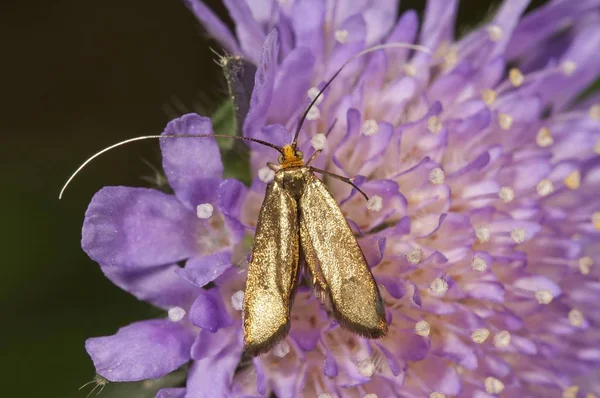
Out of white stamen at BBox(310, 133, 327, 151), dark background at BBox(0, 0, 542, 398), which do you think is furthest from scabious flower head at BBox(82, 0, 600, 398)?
dark background at BBox(0, 0, 542, 398)

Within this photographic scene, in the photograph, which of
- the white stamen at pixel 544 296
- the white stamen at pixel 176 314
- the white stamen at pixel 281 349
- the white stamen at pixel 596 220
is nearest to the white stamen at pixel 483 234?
the white stamen at pixel 544 296

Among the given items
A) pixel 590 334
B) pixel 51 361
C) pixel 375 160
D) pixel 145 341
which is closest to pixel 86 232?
pixel 145 341

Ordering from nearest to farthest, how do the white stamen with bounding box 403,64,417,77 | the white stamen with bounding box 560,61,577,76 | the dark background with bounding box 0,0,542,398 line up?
the white stamen with bounding box 403,64,417,77
the white stamen with bounding box 560,61,577,76
the dark background with bounding box 0,0,542,398

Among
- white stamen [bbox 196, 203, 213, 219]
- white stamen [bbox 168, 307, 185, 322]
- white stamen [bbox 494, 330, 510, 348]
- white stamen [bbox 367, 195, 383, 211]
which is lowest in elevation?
white stamen [bbox 494, 330, 510, 348]

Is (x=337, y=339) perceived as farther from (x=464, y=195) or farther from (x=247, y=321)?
(x=464, y=195)

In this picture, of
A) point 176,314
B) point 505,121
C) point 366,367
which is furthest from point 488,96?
point 176,314

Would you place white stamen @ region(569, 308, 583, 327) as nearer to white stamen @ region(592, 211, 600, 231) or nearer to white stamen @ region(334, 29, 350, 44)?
white stamen @ region(592, 211, 600, 231)

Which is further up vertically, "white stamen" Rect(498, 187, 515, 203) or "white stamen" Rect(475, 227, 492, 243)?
"white stamen" Rect(498, 187, 515, 203)

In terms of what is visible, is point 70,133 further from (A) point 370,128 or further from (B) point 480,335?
(B) point 480,335
